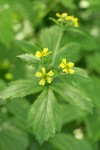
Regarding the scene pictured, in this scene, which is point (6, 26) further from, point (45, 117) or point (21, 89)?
point (45, 117)

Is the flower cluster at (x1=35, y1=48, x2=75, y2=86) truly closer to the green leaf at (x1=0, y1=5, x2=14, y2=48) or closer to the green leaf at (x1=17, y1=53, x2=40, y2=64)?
the green leaf at (x1=17, y1=53, x2=40, y2=64)

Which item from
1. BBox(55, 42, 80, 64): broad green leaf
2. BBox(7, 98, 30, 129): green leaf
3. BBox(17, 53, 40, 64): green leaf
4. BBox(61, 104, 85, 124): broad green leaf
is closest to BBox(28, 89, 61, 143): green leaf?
BBox(17, 53, 40, 64): green leaf

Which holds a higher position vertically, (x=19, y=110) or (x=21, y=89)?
(x=21, y=89)

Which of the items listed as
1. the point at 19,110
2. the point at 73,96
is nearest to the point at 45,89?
the point at 73,96

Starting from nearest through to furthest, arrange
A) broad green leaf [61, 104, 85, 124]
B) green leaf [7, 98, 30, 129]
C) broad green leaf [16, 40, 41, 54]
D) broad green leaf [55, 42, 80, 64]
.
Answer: broad green leaf [16, 40, 41, 54] → broad green leaf [55, 42, 80, 64] → green leaf [7, 98, 30, 129] → broad green leaf [61, 104, 85, 124]

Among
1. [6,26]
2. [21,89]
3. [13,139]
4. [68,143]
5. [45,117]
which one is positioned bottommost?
[68,143]

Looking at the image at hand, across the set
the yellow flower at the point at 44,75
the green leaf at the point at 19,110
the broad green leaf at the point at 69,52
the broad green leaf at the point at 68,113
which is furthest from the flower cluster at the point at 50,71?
the broad green leaf at the point at 68,113

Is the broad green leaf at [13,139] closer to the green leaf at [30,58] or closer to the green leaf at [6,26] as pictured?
the green leaf at [6,26]

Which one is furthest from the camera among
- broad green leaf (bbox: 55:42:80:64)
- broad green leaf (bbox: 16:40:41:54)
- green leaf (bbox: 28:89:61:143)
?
broad green leaf (bbox: 55:42:80:64)
